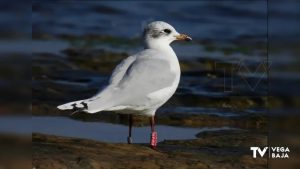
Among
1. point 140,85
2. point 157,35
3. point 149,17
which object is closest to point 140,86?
point 140,85

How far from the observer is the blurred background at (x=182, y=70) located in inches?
106

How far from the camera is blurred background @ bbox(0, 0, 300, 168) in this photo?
2.69 m

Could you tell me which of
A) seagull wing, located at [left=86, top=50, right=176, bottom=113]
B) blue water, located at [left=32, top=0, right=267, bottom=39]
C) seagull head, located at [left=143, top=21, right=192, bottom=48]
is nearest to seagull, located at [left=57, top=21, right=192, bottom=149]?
seagull wing, located at [left=86, top=50, right=176, bottom=113]

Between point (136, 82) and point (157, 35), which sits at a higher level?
point (157, 35)

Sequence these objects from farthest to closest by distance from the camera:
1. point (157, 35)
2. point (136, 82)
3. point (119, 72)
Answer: point (157, 35)
point (119, 72)
point (136, 82)

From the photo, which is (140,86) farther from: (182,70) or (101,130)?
(182,70)

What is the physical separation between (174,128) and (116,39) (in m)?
7.82

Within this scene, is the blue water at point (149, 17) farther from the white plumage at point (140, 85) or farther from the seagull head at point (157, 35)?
the white plumage at point (140, 85)

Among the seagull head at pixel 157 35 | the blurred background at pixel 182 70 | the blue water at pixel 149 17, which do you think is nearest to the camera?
the blurred background at pixel 182 70

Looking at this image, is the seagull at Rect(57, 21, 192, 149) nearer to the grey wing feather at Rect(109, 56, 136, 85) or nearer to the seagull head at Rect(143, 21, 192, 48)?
the grey wing feather at Rect(109, 56, 136, 85)

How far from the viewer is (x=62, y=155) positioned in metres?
5.87


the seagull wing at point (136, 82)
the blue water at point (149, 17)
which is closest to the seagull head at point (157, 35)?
the seagull wing at point (136, 82)

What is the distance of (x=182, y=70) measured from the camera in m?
13.1

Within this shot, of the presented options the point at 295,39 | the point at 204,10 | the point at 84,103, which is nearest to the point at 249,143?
the point at 84,103
